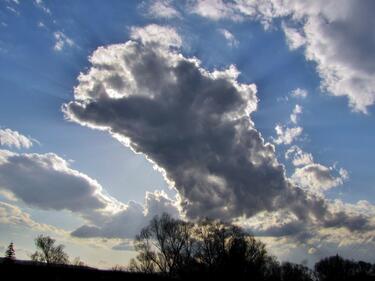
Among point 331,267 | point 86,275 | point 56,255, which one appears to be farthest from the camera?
point 331,267

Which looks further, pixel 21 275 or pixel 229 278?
pixel 229 278

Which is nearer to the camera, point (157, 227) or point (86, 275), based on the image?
point (86, 275)

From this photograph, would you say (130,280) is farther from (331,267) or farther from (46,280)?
(331,267)

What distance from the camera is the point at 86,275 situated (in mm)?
52312

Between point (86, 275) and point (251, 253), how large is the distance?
4579cm

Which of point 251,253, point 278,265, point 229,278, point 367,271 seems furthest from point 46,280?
point 367,271

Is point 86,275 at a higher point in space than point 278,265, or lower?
lower

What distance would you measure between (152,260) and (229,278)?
15714 millimetres

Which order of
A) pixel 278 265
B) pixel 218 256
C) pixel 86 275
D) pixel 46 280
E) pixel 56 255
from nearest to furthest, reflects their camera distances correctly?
pixel 46 280 → pixel 86 275 → pixel 218 256 → pixel 56 255 → pixel 278 265

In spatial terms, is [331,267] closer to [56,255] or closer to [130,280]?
[56,255]

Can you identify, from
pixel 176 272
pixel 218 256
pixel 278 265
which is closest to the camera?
pixel 176 272

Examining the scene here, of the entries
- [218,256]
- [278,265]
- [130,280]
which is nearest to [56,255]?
[218,256]

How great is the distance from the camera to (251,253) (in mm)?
89688

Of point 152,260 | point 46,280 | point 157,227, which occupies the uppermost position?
point 157,227
